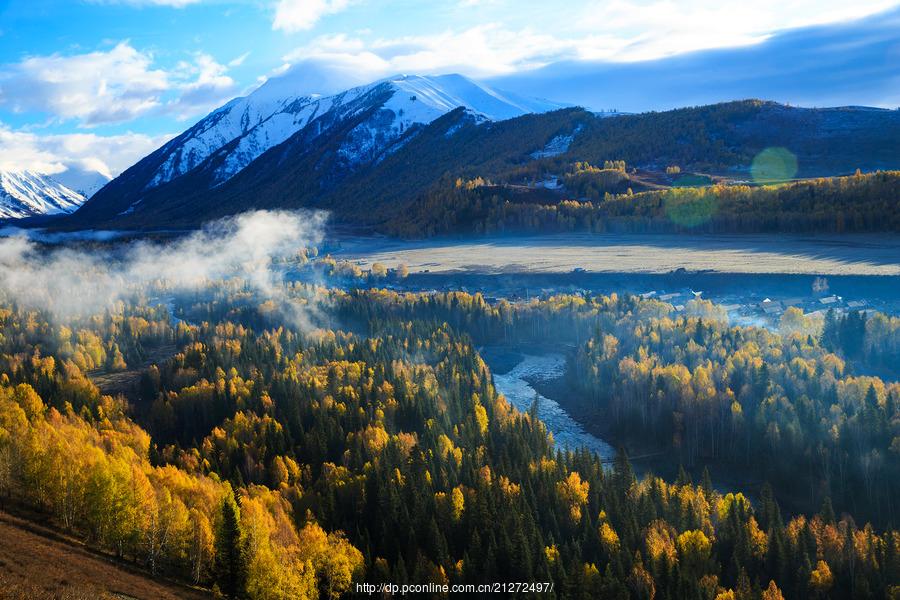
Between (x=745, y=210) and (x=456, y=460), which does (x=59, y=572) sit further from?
(x=745, y=210)

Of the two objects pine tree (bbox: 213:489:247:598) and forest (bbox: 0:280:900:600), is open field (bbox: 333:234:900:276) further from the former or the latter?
pine tree (bbox: 213:489:247:598)

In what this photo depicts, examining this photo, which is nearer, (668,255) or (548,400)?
(548,400)

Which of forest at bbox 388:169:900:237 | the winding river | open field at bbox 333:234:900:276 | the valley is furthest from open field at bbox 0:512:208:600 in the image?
forest at bbox 388:169:900:237

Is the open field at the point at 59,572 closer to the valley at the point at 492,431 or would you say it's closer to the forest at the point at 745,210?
the valley at the point at 492,431

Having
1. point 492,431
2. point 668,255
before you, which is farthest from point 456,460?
point 668,255

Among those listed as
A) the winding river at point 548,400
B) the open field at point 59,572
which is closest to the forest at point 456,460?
the open field at point 59,572

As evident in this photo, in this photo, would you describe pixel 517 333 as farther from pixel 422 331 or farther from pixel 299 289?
pixel 299 289
